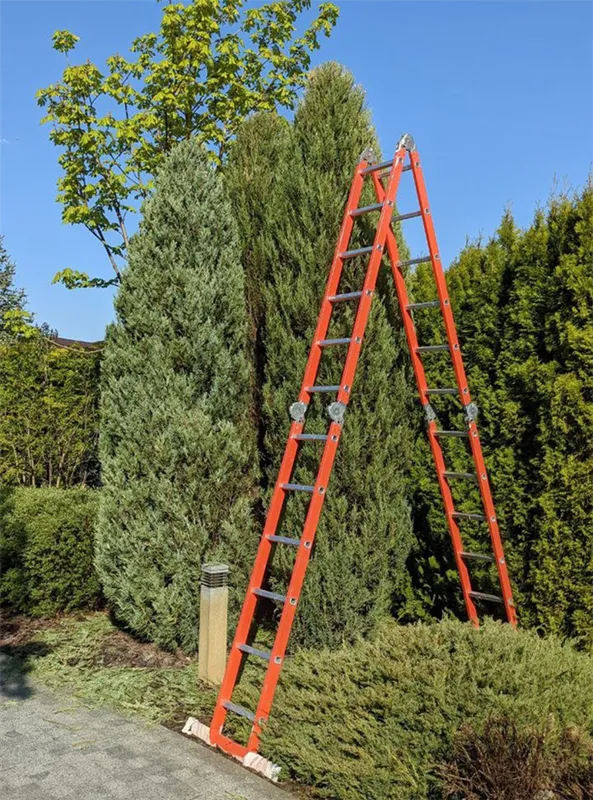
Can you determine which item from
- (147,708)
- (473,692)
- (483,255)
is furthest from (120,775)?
(483,255)

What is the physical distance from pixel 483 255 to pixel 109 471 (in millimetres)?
3099

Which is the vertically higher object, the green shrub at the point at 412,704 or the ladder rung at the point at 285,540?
the ladder rung at the point at 285,540

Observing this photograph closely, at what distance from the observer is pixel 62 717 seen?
4238 mm

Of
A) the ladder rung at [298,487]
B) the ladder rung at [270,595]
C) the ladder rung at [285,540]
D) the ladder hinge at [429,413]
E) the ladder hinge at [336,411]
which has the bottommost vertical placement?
A: the ladder rung at [270,595]

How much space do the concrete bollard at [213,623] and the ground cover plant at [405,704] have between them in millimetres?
132

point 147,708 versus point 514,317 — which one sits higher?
point 514,317

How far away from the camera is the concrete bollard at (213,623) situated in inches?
185

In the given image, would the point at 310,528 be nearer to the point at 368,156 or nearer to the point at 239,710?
the point at 239,710

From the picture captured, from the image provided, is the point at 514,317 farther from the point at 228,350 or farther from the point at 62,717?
the point at 62,717

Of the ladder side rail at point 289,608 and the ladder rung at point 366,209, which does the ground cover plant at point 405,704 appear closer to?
the ladder side rail at point 289,608

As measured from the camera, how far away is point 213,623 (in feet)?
15.6

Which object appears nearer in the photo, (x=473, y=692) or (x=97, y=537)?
(x=473, y=692)

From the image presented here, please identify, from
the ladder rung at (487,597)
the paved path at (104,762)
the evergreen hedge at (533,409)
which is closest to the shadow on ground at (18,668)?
the paved path at (104,762)

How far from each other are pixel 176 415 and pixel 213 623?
145 centimetres
